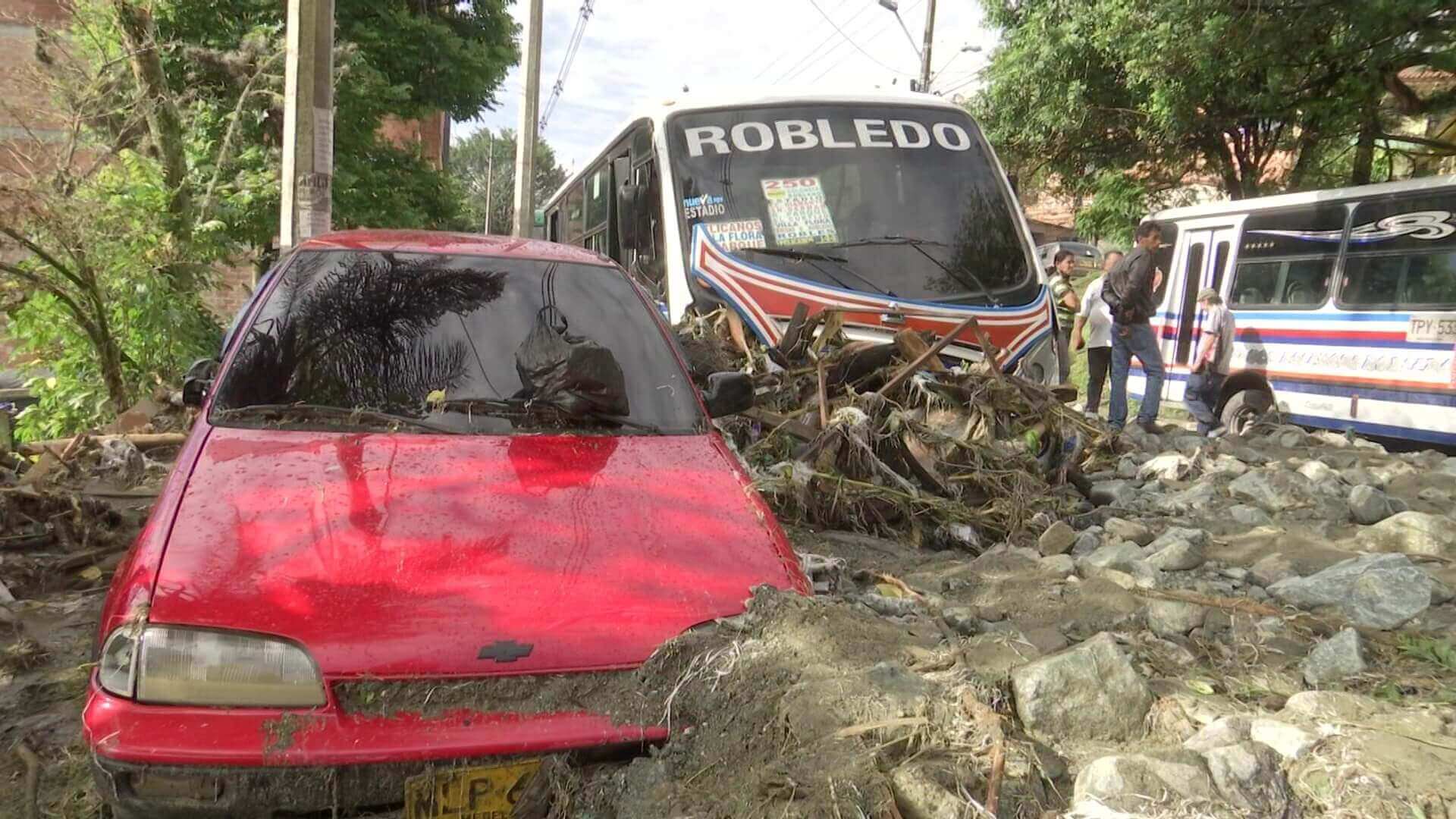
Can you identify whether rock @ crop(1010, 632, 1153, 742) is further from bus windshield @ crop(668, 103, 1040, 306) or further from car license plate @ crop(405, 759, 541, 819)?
bus windshield @ crop(668, 103, 1040, 306)

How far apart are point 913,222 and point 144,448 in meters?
5.42

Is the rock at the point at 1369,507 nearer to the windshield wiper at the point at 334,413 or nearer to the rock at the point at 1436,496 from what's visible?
the rock at the point at 1436,496

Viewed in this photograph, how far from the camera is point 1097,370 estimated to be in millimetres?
9234

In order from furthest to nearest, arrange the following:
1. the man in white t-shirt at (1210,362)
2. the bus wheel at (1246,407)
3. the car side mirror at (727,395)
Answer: the bus wheel at (1246,407), the man in white t-shirt at (1210,362), the car side mirror at (727,395)

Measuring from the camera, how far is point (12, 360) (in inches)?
321

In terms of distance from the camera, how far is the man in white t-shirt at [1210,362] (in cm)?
852

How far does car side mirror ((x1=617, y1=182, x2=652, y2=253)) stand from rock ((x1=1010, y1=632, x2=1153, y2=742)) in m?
4.77

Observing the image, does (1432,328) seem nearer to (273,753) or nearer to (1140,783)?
(1140,783)

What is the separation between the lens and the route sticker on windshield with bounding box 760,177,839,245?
236 inches

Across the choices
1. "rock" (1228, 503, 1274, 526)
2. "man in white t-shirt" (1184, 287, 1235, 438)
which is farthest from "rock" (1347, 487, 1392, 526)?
"man in white t-shirt" (1184, 287, 1235, 438)

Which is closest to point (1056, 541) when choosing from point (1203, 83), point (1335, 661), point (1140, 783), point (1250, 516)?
point (1250, 516)

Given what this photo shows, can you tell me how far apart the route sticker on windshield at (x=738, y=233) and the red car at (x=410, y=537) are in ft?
8.50

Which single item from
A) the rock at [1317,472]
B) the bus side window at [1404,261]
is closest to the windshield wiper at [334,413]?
the rock at [1317,472]

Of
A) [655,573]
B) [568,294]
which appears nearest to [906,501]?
[568,294]
